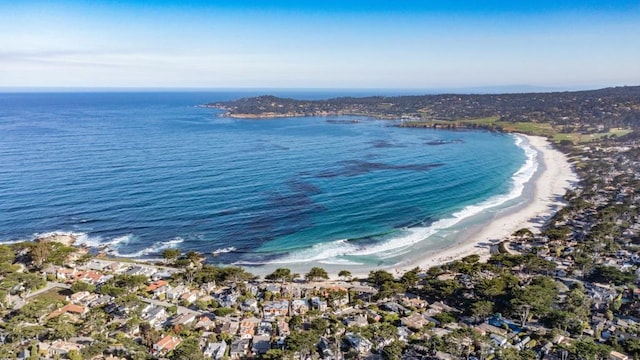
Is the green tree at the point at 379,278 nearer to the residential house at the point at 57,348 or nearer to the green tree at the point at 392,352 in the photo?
the green tree at the point at 392,352

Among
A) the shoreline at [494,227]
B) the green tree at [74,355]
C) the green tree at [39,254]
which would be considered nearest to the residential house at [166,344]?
the green tree at [74,355]

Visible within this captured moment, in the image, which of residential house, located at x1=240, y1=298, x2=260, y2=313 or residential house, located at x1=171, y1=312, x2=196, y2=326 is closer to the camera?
residential house, located at x1=171, y1=312, x2=196, y2=326

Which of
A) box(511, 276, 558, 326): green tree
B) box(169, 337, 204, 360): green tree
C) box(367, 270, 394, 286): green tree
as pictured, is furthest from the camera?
box(367, 270, 394, 286): green tree

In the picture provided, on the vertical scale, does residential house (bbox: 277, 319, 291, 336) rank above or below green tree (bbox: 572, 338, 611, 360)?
below

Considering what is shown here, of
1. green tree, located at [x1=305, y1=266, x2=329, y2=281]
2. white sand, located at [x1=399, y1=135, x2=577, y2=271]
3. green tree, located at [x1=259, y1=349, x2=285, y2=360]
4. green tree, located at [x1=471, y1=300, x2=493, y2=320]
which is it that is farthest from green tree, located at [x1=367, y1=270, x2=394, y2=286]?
green tree, located at [x1=259, y1=349, x2=285, y2=360]

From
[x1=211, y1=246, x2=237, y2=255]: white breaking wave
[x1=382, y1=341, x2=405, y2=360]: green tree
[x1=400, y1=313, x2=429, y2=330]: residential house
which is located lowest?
[x1=400, y1=313, x2=429, y2=330]: residential house

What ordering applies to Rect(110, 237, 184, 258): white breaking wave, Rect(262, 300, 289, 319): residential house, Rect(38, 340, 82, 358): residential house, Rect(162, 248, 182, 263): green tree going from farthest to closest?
Rect(110, 237, 184, 258): white breaking wave
Rect(162, 248, 182, 263): green tree
Rect(262, 300, 289, 319): residential house
Rect(38, 340, 82, 358): residential house

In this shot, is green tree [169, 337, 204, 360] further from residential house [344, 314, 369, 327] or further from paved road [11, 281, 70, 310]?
paved road [11, 281, 70, 310]
